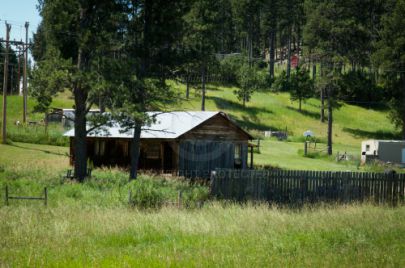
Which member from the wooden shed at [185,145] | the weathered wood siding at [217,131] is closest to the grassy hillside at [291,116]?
the wooden shed at [185,145]

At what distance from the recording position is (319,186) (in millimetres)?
23703

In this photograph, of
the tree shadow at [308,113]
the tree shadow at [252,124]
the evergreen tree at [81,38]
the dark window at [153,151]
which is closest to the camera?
the evergreen tree at [81,38]

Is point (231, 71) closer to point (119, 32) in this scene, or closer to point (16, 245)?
point (119, 32)

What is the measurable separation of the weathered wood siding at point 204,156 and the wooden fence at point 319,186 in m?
9.78

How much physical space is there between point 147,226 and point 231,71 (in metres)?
70.2

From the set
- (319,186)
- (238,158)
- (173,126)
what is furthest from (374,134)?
(319,186)

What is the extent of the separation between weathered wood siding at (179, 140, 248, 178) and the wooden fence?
9.78 meters

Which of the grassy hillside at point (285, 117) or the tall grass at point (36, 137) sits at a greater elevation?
the grassy hillside at point (285, 117)

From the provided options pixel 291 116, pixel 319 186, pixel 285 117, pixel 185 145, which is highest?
pixel 291 116

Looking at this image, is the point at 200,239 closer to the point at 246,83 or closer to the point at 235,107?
the point at 246,83

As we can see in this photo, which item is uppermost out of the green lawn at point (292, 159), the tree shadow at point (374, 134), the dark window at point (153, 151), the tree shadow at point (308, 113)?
the tree shadow at point (308, 113)

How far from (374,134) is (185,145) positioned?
45.3 metres

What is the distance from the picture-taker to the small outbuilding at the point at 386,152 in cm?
4775

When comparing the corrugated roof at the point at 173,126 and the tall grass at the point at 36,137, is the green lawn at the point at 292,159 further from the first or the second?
the tall grass at the point at 36,137
